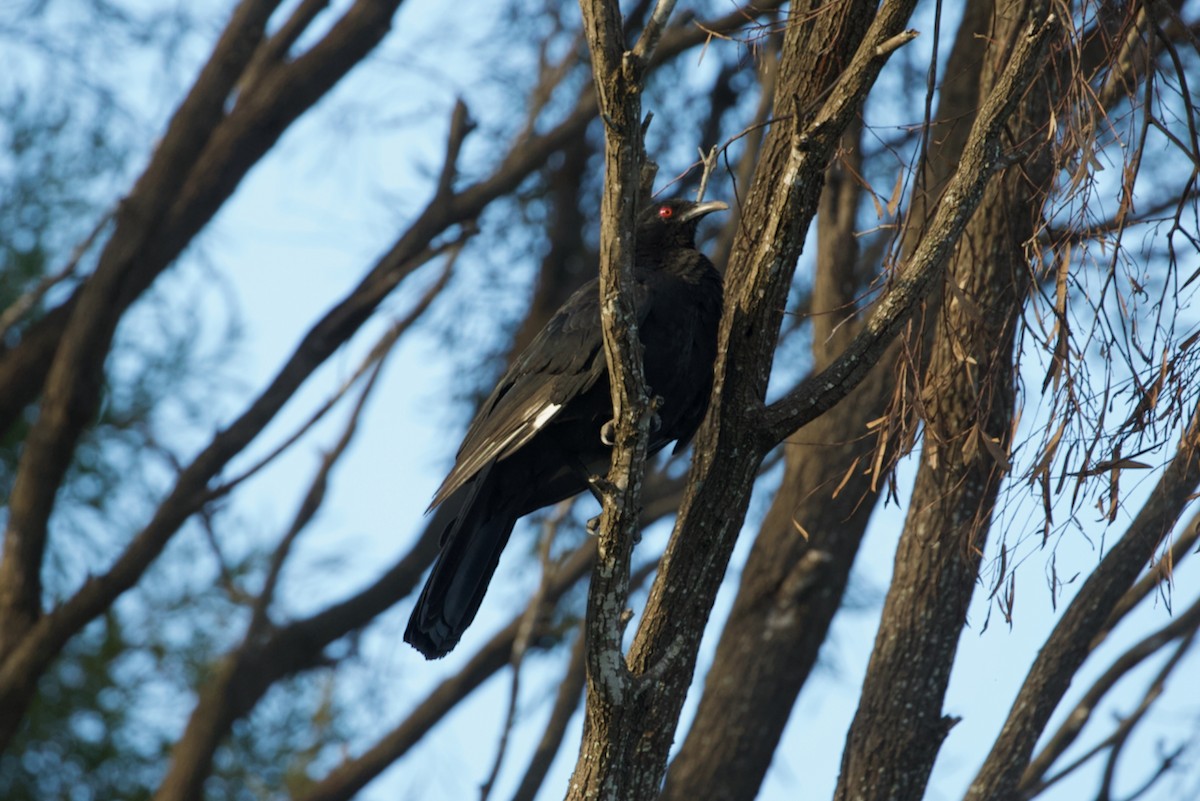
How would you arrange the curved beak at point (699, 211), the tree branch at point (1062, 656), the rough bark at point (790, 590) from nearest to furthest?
the tree branch at point (1062, 656) → the curved beak at point (699, 211) → the rough bark at point (790, 590)

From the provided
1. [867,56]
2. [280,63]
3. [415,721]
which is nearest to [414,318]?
[280,63]

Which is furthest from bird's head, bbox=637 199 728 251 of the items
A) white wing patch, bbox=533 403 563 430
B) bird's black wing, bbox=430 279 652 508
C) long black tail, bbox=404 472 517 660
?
long black tail, bbox=404 472 517 660

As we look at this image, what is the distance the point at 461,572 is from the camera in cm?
389

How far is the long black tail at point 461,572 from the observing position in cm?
382

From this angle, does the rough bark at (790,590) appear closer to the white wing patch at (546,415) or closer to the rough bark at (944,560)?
the rough bark at (944,560)

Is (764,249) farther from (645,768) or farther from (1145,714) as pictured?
(1145,714)

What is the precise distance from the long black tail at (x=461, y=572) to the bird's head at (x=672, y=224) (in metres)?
1.03

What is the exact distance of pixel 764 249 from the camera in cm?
310

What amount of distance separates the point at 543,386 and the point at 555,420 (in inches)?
4.1

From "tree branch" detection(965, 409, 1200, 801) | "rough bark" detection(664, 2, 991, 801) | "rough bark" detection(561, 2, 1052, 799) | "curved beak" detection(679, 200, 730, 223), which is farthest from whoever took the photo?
"rough bark" detection(664, 2, 991, 801)

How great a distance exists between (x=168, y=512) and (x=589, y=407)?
8.27 feet

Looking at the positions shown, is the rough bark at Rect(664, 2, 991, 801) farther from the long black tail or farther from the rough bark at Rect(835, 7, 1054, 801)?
the long black tail

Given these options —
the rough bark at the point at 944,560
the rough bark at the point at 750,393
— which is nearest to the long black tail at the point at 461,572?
the rough bark at the point at 750,393

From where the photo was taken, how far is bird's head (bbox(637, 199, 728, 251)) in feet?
14.4
